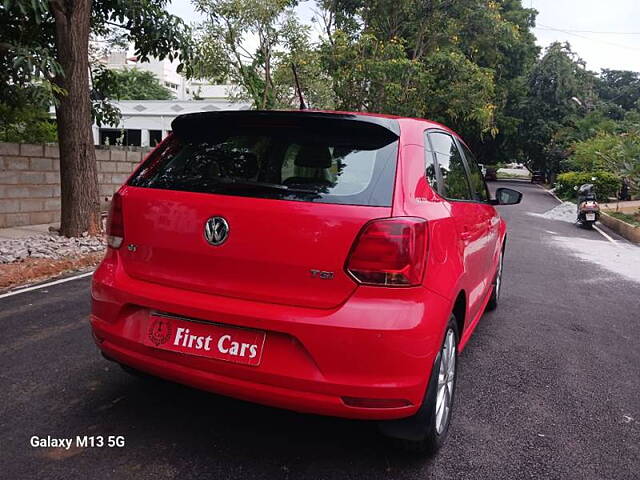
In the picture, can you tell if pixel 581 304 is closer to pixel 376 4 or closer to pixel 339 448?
pixel 339 448

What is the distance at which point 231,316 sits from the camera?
2.46 meters

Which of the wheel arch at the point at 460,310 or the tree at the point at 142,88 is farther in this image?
the tree at the point at 142,88

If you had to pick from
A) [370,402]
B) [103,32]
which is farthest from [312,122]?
[103,32]

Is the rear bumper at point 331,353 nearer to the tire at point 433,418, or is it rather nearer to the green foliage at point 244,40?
the tire at point 433,418

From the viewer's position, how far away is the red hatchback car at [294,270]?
238 cm

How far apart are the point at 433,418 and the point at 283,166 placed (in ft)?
4.46

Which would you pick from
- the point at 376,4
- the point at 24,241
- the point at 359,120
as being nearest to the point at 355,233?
the point at 359,120

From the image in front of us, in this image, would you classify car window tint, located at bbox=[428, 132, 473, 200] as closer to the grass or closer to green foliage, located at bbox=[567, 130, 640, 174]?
the grass

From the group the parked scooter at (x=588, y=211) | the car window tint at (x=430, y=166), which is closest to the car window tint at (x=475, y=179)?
the car window tint at (x=430, y=166)

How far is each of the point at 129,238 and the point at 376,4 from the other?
23446 millimetres

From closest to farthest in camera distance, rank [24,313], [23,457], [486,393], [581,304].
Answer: [23,457]
[486,393]
[24,313]
[581,304]

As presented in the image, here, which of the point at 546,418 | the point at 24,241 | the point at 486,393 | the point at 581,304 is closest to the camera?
the point at 546,418

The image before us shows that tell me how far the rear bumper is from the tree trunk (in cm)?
696

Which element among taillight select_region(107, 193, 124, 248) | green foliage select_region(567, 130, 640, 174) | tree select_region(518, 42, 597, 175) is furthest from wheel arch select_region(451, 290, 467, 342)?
tree select_region(518, 42, 597, 175)
